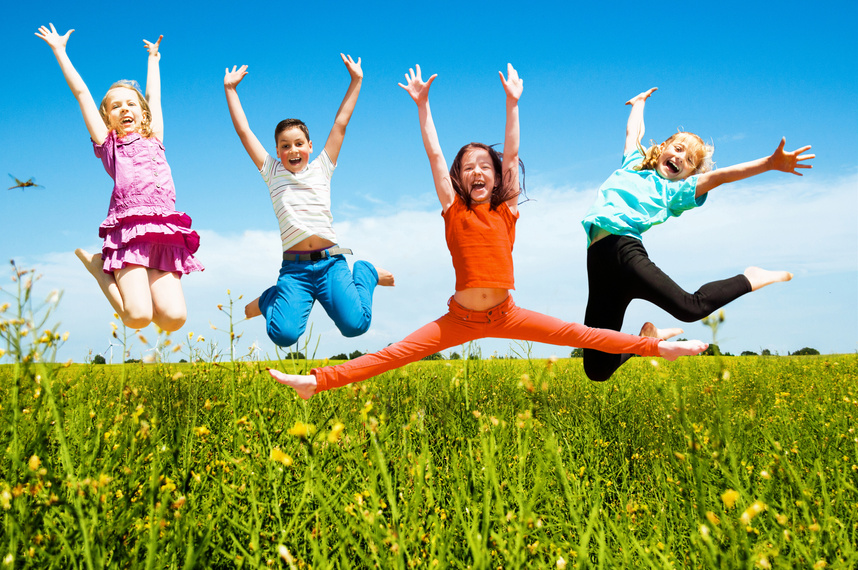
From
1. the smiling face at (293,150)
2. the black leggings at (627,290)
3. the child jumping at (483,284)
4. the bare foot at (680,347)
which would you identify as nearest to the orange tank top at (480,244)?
the child jumping at (483,284)

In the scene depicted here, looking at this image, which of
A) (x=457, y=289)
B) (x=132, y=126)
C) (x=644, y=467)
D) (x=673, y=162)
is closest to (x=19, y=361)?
(x=457, y=289)

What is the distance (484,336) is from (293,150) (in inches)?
96.1

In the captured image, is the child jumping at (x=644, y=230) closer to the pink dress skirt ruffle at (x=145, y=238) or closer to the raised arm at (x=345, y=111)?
the raised arm at (x=345, y=111)

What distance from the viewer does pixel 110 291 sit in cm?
481

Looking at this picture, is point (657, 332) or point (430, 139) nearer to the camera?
point (430, 139)

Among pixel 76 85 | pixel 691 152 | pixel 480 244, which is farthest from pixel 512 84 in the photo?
pixel 76 85

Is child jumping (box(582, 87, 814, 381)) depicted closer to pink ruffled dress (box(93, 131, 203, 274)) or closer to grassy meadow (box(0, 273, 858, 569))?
grassy meadow (box(0, 273, 858, 569))

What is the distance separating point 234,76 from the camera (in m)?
4.89

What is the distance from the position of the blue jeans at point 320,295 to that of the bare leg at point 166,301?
67 cm

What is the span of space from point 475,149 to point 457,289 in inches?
43.9

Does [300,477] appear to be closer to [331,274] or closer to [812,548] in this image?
[812,548]

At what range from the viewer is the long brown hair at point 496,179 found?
4.07 meters

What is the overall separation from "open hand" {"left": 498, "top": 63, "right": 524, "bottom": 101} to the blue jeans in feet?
6.51

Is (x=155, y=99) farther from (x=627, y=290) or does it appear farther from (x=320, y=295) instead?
(x=627, y=290)
